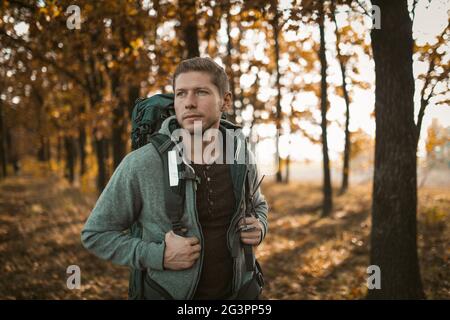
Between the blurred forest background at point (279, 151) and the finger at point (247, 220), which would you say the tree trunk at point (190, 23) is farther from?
the finger at point (247, 220)

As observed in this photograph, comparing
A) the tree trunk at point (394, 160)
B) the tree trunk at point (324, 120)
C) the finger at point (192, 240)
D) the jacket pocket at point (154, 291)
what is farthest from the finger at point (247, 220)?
the tree trunk at point (324, 120)

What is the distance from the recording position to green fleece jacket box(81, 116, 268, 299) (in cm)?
217

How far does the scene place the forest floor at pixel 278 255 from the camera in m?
6.52

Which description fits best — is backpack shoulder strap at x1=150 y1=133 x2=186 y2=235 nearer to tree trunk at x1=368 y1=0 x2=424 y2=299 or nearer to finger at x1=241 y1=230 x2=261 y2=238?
finger at x1=241 y1=230 x2=261 y2=238

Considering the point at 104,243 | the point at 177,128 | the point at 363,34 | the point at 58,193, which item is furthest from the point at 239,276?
the point at 58,193

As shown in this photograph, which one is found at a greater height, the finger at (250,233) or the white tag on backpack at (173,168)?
the white tag on backpack at (173,168)

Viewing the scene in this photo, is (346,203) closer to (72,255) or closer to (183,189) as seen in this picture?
(72,255)

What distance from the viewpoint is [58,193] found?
18688 millimetres

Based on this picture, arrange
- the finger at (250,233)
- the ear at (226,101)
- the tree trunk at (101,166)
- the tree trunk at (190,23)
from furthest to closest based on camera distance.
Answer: the tree trunk at (101,166) → the tree trunk at (190,23) → the ear at (226,101) → the finger at (250,233)

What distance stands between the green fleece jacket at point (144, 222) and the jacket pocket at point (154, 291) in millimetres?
13

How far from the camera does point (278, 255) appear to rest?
9.42 meters

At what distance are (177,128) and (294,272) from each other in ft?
21.2

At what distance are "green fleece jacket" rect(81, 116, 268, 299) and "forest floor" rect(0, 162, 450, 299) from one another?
465 cm

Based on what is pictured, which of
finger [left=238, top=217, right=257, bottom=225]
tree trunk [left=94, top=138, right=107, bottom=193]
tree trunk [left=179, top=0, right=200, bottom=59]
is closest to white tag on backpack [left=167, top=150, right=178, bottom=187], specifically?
finger [left=238, top=217, right=257, bottom=225]
